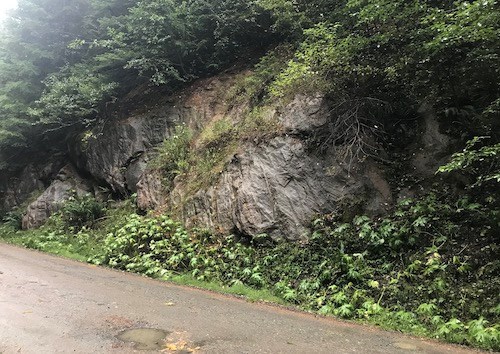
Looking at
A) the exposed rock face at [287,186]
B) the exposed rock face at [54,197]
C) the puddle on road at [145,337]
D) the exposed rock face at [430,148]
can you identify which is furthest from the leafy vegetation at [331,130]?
the puddle on road at [145,337]

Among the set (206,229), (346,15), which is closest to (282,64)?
(346,15)

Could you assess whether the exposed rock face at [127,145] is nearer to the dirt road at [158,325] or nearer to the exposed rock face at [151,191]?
the exposed rock face at [151,191]

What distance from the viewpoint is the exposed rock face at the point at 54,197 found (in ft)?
55.3

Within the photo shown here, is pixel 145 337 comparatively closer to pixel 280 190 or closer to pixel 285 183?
pixel 280 190

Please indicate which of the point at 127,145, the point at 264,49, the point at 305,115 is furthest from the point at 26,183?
the point at 305,115

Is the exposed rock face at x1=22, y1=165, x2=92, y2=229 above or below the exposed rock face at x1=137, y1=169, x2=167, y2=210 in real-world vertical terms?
below

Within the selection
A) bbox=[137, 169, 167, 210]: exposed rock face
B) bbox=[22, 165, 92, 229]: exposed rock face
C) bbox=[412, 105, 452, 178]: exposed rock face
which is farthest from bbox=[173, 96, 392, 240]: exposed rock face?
bbox=[22, 165, 92, 229]: exposed rock face

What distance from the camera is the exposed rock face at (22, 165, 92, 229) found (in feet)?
55.3

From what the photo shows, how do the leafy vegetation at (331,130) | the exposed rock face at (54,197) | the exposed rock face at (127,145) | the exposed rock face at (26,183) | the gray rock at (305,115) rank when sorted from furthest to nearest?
the exposed rock face at (26,183) → the exposed rock face at (54,197) → the exposed rock face at (127,145) → the gray rock at (305,115) → the leafy vegetation at (331,130)

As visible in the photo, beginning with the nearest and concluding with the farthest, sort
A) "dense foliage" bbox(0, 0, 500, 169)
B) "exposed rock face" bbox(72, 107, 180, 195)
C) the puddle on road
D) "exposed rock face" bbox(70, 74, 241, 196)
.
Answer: the puddle on road < "dense foliage" bbox(0, 0, 500, 169) < "exposed rock face" bbox(70, 74, 241, 196) < "exposed rock face" bbox(72, 107, 180, 195)

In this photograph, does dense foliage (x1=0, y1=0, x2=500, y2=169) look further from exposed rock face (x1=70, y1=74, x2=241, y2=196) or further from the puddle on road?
the puddle on road

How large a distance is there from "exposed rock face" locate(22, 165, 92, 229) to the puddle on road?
13.0 metres

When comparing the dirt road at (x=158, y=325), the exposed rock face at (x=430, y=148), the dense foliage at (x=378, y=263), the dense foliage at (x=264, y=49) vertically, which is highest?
the dense foliage at (x=264, y=49)

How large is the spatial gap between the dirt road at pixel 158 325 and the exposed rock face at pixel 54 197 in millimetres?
9494
